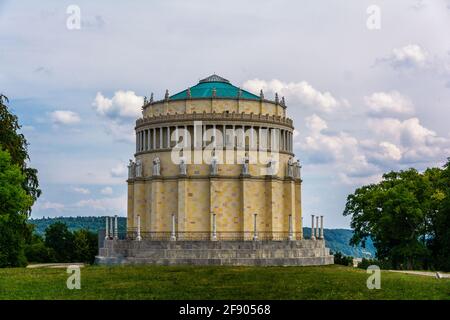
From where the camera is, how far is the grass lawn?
1032 inches

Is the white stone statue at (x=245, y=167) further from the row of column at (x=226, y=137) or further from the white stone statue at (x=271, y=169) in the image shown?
the white stone statue at (x=271, y=169)

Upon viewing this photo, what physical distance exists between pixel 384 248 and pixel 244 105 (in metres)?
24.4

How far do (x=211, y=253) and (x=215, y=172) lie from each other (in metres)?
11.6

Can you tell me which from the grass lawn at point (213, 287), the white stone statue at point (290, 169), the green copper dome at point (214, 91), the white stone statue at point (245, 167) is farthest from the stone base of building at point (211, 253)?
the green copper dome at point (214, 91)

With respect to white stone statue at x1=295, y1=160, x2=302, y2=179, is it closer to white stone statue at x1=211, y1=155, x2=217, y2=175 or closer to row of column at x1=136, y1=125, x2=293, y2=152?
row of column at x1=136, y1=125, x2=293, y2=152

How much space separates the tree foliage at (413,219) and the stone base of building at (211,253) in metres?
14.0

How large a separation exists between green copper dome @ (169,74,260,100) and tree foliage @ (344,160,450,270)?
18.0 meters

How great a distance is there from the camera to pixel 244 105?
61500mm

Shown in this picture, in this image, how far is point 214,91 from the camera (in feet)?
201

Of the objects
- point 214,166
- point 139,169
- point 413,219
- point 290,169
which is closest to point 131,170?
point 139,169

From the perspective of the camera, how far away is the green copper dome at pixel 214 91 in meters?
61.8

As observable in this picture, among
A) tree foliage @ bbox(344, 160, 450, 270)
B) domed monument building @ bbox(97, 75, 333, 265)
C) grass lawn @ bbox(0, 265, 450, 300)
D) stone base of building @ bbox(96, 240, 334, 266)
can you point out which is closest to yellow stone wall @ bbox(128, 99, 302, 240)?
domed monument building @ bbox(97, 75, 333, 265)
